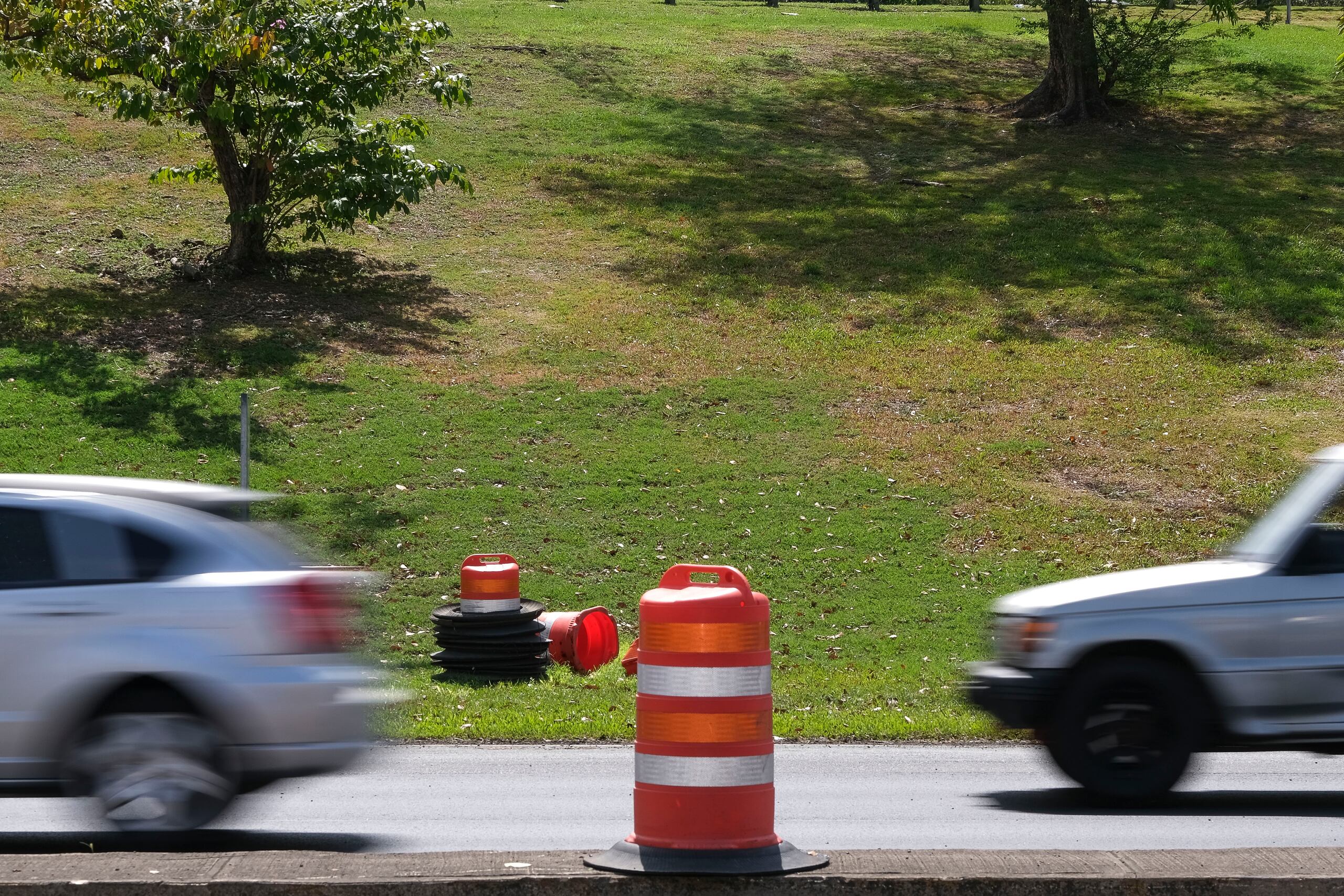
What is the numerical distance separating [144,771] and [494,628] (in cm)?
571

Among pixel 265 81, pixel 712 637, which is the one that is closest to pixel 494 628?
pixel 712 637

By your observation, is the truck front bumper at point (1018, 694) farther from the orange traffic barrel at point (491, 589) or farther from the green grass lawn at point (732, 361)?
the orange traffic barrel at point (491, 589)

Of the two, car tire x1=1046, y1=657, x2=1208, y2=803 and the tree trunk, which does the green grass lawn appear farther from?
car tire x1=1046, y1=657, x2=1208, y2=803

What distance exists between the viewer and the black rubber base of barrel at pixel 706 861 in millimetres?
4988

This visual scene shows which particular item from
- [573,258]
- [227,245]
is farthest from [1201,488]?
[227,245]

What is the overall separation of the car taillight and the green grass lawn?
0.92m

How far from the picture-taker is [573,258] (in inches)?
1024

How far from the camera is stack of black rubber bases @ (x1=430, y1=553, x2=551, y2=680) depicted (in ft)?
38.7

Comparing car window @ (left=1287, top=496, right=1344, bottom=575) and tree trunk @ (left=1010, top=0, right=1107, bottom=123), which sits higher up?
tree trunk @ (left=1010, top=0, right=1107, bottom=123)

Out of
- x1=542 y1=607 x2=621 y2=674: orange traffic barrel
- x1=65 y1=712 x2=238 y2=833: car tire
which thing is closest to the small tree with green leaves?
x1=542 y1=607 x2=621 y2=674: orange traffic barrel

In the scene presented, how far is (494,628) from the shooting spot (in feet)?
38.8

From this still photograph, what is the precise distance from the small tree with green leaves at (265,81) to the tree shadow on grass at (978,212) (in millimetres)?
5042

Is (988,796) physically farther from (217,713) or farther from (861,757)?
(217,713)

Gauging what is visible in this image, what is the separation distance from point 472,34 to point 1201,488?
29.9 metres
